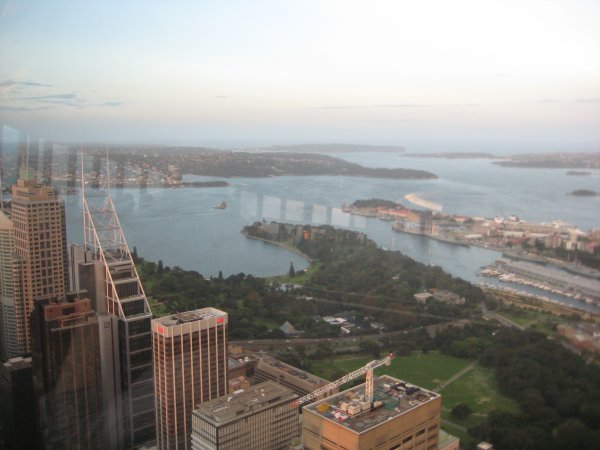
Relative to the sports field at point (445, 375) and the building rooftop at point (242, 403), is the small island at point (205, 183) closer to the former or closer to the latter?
the sports field at point (445, 375)

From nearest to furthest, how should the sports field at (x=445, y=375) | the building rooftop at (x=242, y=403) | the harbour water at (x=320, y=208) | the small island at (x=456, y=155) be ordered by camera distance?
the building rooftop at (x=242, y=403), the sports field at (x=445, y=375), the harbour water at (x=320, y=208), the small island at (x=456, y=155)

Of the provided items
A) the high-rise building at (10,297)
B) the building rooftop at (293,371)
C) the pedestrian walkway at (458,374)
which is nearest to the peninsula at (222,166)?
the high-rise building at (10,297)

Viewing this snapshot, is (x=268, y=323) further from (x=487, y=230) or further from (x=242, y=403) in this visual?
(x=242, y=403)

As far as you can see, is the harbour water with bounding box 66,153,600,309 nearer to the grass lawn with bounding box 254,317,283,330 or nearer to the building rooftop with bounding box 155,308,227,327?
the grass lawn with bounding box 254,317,283,330

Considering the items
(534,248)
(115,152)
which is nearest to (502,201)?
(534,248)

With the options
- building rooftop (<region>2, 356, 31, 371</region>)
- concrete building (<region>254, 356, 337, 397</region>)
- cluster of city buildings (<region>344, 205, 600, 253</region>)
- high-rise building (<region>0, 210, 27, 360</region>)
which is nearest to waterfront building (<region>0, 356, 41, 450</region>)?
building rooftop (<region>2, 356, 31, 371</region>)
